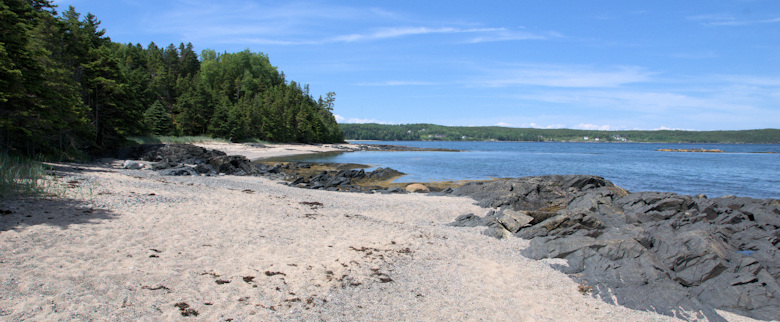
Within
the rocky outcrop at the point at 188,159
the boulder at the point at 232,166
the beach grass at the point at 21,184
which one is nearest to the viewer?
the beach grass at the point at 21,184

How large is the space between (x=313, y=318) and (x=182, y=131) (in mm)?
63424

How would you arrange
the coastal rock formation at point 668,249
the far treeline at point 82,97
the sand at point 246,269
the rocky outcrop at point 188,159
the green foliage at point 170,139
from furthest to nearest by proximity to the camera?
the green foliage at point 170,139 → the rocky outcrop at point 188,159 → the far treeline at point 82,97 → the coastal rock formation at point 668,249 → the sand at point 246,269

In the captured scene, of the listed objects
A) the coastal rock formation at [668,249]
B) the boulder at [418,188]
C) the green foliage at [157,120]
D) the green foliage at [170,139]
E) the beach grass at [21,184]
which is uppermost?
the green foliage at [157,120]

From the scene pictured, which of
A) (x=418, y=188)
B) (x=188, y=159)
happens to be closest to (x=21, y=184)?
(x=418, y=188)

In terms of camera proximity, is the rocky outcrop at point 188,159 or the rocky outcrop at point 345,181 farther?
the rocky outcrop at point 188,159

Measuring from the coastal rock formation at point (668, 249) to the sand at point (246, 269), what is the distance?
22.0 inches

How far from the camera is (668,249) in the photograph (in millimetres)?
9242

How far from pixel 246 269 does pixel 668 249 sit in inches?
369

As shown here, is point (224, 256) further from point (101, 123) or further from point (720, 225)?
point (101, 123)

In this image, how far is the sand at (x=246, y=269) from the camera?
5922mm

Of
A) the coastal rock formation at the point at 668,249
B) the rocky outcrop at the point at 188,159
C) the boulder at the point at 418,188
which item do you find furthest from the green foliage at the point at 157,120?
the coastal rock formation at the point at 668,249

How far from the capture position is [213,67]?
305ft

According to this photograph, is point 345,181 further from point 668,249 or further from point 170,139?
point 170,139

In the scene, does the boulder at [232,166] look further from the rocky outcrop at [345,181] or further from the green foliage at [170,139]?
the green foliage at [170,139]
